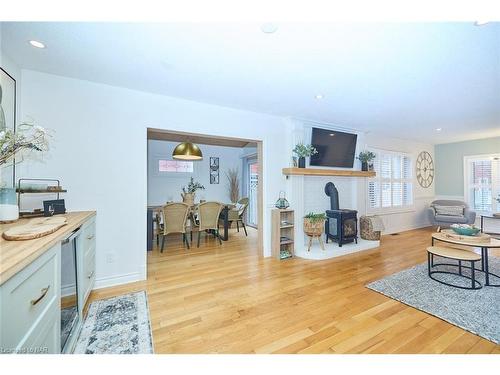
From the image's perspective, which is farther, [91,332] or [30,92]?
[30,92]

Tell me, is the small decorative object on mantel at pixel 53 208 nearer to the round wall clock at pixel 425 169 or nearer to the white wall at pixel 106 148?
the white wall at pixel 106 148

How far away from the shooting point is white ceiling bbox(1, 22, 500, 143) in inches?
65.8

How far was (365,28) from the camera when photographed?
1.64 m

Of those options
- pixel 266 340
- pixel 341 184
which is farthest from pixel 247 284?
pixel 341 184

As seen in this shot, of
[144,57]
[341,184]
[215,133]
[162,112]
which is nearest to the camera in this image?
[144,57]

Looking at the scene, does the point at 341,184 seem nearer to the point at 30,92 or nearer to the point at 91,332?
the point at 91,332

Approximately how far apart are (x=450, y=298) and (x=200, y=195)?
5.67 meters

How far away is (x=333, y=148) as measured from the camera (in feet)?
14.3

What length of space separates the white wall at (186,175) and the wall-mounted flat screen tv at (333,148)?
3.33 m

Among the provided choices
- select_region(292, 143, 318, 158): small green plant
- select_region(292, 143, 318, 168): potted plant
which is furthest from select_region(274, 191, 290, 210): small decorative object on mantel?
select_region(292, 143, 318, 158): small green plant

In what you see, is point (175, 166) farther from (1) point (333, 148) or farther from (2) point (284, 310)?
(2) point (284, 310)

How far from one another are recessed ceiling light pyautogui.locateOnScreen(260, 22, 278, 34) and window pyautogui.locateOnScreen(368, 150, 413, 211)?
4.52 meters

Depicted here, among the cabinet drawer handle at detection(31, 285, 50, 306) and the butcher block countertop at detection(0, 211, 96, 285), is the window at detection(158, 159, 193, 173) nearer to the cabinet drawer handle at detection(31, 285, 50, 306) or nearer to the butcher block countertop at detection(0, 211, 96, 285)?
the butcher block countertop at detection(0, 211, 96, 285)

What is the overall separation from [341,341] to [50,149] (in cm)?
336
